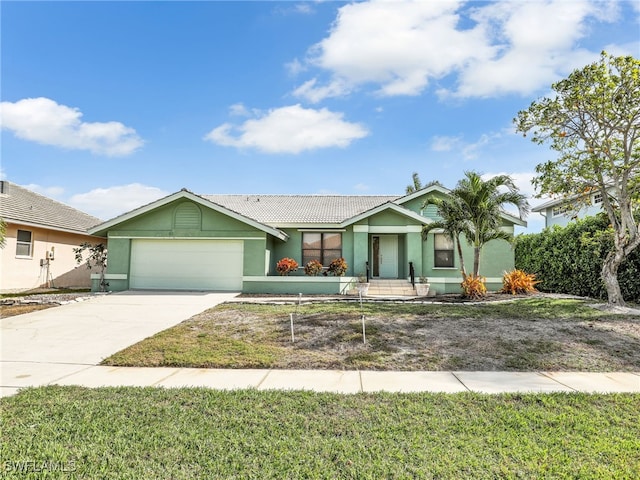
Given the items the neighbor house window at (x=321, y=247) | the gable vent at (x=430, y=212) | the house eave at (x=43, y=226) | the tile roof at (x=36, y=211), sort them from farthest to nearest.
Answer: the gable vent at (x=430, y=212) < the neighbor house window at (x=321, y=247) < the tile roof at (x=36, y=211) < the house eave at (x=43, y=226)

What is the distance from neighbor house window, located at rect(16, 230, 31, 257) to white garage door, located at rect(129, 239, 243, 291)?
581 centimetres

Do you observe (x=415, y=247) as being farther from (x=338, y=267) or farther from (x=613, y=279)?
(x=613, y=279)

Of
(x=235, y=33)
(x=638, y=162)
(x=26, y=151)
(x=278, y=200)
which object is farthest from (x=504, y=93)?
(x=26, y=151)

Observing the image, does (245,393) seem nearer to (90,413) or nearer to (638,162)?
(90,413)

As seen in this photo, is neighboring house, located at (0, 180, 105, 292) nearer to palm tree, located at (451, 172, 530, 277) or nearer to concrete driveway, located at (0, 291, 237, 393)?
concrete driveway, located at (0, 291, 237, 393)

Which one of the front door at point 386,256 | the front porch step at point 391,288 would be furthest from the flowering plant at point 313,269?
the front door at point 386,256

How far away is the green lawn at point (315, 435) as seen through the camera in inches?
121

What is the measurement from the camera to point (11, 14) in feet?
29.7

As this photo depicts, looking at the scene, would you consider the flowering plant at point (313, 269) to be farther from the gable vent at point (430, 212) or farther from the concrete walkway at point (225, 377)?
the concrete walkway at point (225, 377)

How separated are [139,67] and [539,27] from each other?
11.9 meters

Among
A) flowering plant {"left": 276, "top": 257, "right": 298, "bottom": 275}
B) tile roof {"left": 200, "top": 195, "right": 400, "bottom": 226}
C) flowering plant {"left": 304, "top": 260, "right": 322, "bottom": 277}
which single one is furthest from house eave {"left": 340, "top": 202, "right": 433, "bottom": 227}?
flowering plant {"left": 276, "top": 257, "right": 298, "bottom": 275}

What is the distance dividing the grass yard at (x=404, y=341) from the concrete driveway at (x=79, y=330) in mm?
714

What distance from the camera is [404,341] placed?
24.5ft

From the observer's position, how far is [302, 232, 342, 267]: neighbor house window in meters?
18.5
